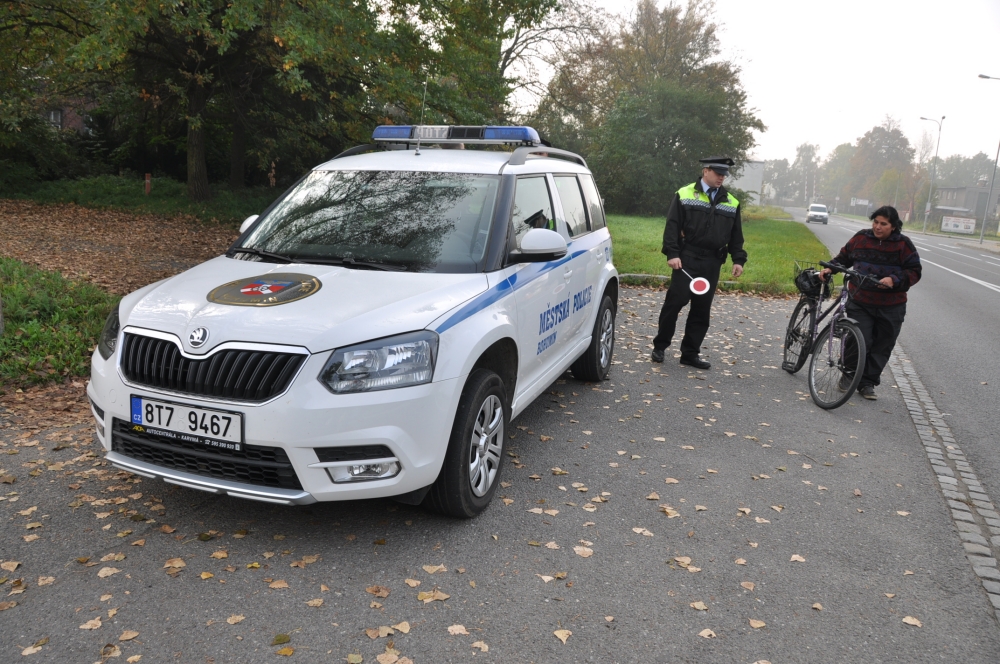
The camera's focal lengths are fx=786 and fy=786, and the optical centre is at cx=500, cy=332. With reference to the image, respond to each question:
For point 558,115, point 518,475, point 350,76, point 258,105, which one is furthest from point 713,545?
point 558,115

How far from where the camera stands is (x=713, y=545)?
415cm

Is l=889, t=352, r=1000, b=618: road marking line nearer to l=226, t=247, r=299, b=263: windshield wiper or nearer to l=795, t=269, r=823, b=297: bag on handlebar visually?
l=795, t=269, r=823, b=297: bag on handlebar

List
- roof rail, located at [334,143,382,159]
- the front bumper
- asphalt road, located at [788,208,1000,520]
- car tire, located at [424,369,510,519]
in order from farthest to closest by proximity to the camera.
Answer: asphalt road, located at [788,208,1000,520], roof rail, located at [334,143,382,159], car tire, located at [424,369,510,519], the front bumper

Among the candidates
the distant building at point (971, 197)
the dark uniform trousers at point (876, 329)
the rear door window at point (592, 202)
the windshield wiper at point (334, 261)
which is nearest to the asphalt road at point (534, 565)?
the windshield wiper at point (334, 261)

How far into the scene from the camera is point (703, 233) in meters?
7.70

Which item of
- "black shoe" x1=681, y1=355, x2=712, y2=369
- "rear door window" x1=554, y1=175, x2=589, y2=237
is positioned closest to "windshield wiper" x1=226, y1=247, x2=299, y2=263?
"rear door window" x1=554, y1=175, x2=589, y2=237

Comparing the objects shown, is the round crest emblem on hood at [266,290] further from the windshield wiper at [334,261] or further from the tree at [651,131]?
the tree at [651,131]

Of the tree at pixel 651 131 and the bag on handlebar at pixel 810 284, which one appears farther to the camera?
the tree at pixel 651 131

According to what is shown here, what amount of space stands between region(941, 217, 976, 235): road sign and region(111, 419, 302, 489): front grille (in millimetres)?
82794

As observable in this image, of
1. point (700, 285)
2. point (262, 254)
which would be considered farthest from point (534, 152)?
point (700, 285)

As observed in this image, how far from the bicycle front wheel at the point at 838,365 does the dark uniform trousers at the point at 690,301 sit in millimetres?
1202

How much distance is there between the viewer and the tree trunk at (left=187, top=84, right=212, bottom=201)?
63.5ft

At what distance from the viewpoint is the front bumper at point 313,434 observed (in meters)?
3.44

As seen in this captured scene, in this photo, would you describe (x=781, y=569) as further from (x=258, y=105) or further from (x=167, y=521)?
(x=258, y=105)
